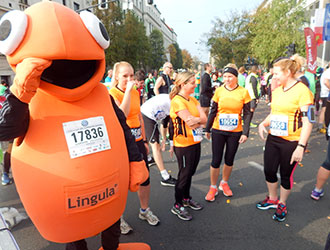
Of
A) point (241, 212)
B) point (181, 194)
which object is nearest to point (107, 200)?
point (181, 194)

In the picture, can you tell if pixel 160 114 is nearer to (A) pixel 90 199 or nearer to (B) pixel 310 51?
(A) pixel 90 199

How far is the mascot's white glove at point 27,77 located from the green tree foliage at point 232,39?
34578 millimetres

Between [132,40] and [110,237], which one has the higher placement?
[132,40]

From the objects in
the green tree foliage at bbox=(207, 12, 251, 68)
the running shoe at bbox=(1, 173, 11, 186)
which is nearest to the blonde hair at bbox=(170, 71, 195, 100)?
the running shoe at bbox=(1, 173, 11, 186)

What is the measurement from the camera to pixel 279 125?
8.89 ft

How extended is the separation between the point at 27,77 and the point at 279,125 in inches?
100

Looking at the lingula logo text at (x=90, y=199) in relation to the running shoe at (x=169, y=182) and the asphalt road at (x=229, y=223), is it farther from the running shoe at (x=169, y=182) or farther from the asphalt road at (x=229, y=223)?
the running shoe at (x=169, y=182)

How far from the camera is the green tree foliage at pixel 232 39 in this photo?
32.7m

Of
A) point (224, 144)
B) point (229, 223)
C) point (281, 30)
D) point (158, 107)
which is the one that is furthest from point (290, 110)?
point (281, 30)

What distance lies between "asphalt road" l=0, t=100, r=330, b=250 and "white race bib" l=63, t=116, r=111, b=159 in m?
1.57

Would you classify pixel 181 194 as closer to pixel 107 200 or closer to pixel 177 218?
pixel 177 218

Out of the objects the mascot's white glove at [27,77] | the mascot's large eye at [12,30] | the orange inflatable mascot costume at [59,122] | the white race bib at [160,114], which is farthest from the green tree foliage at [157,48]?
the mascot's white glove at [27,77]

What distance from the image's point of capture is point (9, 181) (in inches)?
159

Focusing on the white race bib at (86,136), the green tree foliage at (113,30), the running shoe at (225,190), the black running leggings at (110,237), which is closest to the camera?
the white race bib at (86,136)
